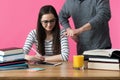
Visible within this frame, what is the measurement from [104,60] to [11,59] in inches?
24.6

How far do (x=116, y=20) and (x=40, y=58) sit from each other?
1.45m

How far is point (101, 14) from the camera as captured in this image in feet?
8.36

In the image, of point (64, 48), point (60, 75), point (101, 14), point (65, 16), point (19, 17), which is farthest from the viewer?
point (19, 17)

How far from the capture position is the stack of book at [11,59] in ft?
6.33

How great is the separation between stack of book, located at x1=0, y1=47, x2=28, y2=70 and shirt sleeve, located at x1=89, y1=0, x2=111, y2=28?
0.80 meters

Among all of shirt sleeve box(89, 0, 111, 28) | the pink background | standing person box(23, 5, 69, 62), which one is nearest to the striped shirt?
standing person box(23, 5, 69, 62)

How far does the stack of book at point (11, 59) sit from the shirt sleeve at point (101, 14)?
80 centimetres

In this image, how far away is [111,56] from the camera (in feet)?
6.11

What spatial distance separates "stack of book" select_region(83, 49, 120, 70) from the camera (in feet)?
6.04

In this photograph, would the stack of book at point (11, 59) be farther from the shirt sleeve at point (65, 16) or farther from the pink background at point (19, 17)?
the pink background at point (19, 17)

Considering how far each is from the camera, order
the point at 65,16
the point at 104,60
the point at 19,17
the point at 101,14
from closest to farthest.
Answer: the point at 104,60 < the point at 101,14 < the point at 65,16 < the point at 19,17

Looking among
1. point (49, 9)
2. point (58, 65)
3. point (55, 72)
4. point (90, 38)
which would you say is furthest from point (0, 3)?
point (55, 72)

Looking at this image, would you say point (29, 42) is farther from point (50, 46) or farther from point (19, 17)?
point (19, 17)

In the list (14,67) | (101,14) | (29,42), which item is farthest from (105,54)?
(29,42)
